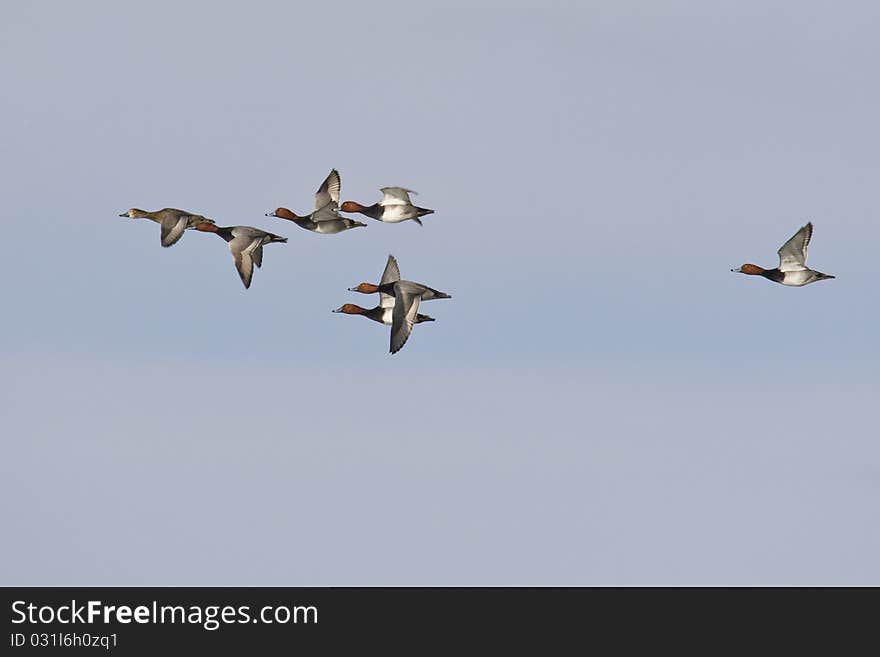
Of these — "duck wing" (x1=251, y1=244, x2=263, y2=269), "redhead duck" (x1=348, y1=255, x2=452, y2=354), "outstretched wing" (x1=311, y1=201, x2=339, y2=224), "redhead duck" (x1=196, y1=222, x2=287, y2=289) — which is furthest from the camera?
"outstretched wing" (x1=311, y1=201, x2=339, y2=224)

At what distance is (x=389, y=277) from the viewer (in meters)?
142

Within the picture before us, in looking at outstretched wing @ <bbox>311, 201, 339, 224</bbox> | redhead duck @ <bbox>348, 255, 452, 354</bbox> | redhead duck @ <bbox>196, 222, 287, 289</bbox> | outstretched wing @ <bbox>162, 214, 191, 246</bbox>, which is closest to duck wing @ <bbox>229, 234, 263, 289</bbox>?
redhead duck @ <bbox>196, 222, 287, 289</bbox>

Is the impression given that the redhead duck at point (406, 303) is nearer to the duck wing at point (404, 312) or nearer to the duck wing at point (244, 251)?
the duck wing at point (404, 312)

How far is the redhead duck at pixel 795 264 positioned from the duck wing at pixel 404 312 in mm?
25002

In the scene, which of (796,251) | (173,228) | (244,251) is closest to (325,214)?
(244,251)

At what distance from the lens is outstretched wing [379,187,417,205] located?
5472 inches

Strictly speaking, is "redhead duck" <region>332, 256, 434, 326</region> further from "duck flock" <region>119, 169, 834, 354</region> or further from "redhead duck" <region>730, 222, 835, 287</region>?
"redhead duck" <region>730, 222, 835, 287</region>

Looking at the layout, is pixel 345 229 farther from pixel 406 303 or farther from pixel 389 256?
pixel 406 303

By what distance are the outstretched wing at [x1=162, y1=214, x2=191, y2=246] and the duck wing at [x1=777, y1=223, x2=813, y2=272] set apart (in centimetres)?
3987

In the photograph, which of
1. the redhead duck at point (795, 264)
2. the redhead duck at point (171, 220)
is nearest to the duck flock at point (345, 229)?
the redhead duck at point (171, 220)

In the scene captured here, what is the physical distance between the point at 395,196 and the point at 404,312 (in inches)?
392

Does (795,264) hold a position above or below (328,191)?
below

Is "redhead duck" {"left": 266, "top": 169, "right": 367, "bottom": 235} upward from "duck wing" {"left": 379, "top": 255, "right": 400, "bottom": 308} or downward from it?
upward
